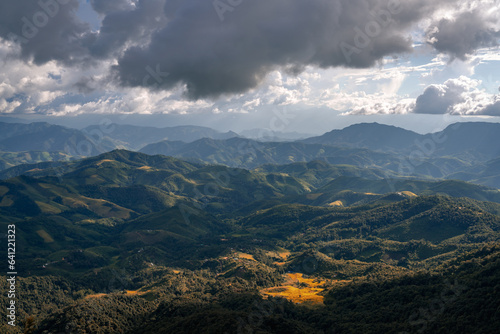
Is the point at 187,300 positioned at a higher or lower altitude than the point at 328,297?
higher

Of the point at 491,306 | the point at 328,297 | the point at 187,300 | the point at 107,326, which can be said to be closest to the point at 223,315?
the point at 187,300

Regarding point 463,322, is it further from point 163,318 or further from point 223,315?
point 163,318

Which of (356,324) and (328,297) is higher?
(356,324)

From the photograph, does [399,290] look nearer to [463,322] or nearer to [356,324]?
[356,324]

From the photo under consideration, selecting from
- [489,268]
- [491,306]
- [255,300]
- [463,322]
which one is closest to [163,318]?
[255,300]

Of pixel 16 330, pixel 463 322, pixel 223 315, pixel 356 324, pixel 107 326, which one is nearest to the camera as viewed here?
pixel 463 322

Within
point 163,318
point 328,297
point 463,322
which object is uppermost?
point 463,322

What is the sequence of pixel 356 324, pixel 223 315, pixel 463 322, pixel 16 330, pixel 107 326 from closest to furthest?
pixel 463 322, pixel 223 315, pixel 356 324, pixel 107 326, pixel 16 330

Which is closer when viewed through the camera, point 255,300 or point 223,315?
point 223,315

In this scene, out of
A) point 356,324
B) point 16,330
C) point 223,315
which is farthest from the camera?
point 16,330
